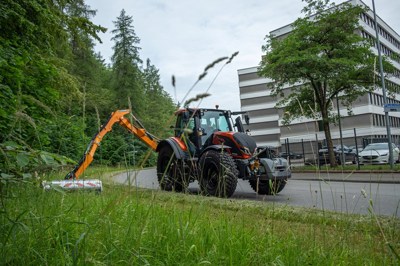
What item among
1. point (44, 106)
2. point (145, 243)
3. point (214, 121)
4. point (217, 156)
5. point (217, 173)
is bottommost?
point (145, 243)

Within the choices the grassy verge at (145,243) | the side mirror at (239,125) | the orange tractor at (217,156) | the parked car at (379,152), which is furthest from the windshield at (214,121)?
the parked car at (379,152)

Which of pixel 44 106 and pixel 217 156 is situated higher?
pixel 44 106

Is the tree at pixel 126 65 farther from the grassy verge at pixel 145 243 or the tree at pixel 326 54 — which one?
the grassy verge at pixel 145 243

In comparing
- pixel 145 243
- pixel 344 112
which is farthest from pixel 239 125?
pixel 344 112

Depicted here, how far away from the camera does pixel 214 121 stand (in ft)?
34.2

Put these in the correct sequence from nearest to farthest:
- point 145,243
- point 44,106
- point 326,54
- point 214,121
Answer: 1. point 44,106
2. point 145,243
3. point 214,121
4. point 326,54

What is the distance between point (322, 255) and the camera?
2.33 m

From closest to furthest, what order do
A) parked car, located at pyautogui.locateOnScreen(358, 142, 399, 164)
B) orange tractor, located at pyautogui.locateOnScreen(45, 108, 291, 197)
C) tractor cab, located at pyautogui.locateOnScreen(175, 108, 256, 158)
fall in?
orange tractor, located at pyautogui.locateOnScreen(45, 108, 291, 197)
tractor cab, located at pyautogui.locateOnScreen(175, 108, 256, 158)
parked car, located at pyautogui.locateOnScreen(358, 142, 399, 164)

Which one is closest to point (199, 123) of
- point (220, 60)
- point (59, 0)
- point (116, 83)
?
point (59, 0)

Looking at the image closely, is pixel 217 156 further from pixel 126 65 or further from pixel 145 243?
pixel 126 65

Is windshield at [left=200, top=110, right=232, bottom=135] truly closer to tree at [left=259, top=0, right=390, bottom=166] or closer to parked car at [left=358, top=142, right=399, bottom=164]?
tree at [left=259, top=0, right=390, bottom=166]

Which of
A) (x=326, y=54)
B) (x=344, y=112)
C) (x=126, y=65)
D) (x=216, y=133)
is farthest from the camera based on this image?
(x=344, y=112)

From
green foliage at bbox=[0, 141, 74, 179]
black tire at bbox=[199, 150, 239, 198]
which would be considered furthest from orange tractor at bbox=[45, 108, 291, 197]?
green foliage at bbox=[0, 141, 74, 179]

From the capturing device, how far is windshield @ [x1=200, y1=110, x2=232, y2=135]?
10203 millimetres
